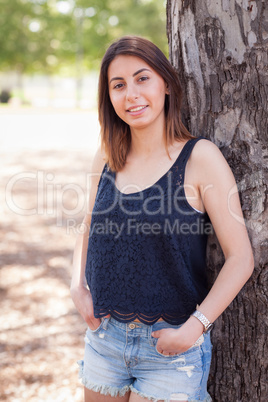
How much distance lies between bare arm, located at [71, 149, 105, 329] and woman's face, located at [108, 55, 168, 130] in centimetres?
36

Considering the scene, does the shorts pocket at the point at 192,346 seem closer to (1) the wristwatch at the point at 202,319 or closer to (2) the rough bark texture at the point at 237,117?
(1) the wristwatch at the point at 202,319

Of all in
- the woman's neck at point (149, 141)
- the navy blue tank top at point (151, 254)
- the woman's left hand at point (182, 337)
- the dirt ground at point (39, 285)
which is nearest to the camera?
the woman's left hand at point (182, 337)

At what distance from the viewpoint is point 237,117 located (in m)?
2.02

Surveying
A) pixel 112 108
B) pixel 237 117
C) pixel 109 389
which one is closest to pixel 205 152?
pixel 237 117

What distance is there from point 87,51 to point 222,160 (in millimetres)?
35693

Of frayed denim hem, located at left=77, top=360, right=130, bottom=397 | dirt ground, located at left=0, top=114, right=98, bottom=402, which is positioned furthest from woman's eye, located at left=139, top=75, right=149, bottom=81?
dirt ground, located at left=0, top=114, right=98, bottom=402

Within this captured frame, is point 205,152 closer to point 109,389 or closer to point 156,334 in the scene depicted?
point 156,334

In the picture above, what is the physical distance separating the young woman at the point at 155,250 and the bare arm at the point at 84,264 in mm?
13

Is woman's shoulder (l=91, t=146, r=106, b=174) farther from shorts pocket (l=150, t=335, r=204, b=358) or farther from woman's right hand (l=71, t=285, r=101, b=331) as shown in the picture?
shorts pocket (l=150, t=335, r=204, b=358)

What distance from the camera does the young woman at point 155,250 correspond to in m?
1.76

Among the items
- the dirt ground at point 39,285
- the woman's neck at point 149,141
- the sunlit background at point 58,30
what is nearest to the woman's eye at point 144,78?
the woman's neck at point 149,141

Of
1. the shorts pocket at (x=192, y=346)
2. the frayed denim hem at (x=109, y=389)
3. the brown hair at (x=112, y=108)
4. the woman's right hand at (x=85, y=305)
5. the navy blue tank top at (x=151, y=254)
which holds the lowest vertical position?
the frayed denim hem at (x=109, y=389)

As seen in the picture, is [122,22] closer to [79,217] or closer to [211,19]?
Result: [79,217]

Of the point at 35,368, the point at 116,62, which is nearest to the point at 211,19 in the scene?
the point at 116,62
